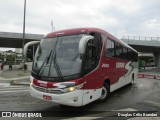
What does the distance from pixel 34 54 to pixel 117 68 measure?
178 inches

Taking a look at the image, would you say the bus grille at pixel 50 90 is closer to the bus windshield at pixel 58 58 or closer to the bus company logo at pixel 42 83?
the bus company logo at pixel 42 83

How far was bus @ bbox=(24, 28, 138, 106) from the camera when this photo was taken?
27.6 feet

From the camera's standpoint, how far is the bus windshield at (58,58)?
8648mm

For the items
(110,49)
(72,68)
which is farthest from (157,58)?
(72,68)

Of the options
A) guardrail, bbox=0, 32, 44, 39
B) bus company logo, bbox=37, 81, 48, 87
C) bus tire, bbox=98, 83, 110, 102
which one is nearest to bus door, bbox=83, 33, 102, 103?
bus tire, bbox=98, 83, 110, 102

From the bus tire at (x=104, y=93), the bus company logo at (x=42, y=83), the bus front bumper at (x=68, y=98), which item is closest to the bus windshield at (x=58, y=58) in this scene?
the bus company logo at (x=42, y=83)

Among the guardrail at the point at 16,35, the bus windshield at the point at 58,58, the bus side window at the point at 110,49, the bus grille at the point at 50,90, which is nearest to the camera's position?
the bus grille at the point at 50,90

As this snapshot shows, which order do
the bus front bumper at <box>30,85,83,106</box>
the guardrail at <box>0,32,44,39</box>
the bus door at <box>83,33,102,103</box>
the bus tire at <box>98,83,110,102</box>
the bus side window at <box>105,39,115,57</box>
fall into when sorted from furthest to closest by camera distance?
the guardrail at <box>0,32,44,39</box> < the bus side window at <box>105,39,115,57</box> < the bus tire at <box>98,83,110,102</box> < the bus door at <box>83,33,102,103</box> < the bus front bumper at <box>30,85,83,106</box>

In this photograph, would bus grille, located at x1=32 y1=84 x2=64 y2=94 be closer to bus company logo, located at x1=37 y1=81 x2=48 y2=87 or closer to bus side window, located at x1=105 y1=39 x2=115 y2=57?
bus company logo, located at x1=37 y1=81 x2=48 y2=87

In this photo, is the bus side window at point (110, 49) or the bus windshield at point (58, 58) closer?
the bus windshield at point (58, 58)

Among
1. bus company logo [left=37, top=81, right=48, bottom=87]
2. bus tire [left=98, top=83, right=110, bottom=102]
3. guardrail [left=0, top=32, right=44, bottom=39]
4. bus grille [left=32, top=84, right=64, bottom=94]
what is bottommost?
bus tire [left=98, top=83, right=110, bottom=102]

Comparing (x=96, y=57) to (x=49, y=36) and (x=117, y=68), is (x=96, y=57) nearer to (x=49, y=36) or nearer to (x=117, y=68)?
(x=49, y=36)

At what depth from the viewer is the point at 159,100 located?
11.7 metres

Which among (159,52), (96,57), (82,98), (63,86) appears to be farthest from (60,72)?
(159,52)
